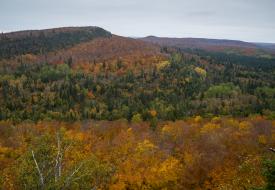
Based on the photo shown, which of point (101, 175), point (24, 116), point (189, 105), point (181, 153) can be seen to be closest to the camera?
point (101, 175)

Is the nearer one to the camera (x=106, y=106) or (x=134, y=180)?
(x=134, y=180)

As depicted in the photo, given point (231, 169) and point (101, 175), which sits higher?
point (101, 175)

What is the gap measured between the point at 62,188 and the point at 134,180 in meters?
43.9

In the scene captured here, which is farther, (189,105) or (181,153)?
(189,105)

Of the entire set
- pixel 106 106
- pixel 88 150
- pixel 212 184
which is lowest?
pixel 106 106

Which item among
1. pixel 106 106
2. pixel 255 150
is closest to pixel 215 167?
pixel 255 150

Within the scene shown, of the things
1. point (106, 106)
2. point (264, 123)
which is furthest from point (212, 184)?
point (106, 106)

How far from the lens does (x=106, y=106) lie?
178 metres

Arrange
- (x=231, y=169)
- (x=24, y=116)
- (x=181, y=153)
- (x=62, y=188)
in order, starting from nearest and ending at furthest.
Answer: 1. (x=62, y=188)
2. (x=231, y=169)
3. (x=181, y=153)
4. (x=24, y=116)

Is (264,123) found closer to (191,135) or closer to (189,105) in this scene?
(191,135)

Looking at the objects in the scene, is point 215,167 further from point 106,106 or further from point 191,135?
point 106,106

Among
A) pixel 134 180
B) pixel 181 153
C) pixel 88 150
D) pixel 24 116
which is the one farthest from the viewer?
pixel 24 116

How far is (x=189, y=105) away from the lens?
580 feet

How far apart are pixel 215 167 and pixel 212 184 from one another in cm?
292
